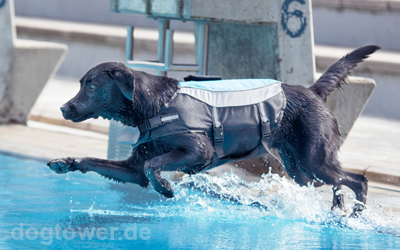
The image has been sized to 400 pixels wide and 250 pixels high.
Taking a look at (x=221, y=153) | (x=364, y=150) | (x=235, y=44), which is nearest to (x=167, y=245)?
(x=221, y=153)

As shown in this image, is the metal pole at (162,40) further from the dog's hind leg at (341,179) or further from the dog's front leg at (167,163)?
the dog's hind leg at (341,179)

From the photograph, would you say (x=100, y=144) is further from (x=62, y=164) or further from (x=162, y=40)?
(x=62, y=164)

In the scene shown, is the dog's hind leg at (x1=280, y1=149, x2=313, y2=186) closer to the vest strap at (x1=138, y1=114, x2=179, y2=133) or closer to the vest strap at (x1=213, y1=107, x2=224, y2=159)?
the vest strap at (x1=213, y1=107, x2=224, y2=159)

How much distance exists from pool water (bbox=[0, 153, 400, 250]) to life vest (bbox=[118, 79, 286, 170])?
1.78ft

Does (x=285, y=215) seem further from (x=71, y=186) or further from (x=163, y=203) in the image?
(x=71, y=186)

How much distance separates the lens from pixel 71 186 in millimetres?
5391

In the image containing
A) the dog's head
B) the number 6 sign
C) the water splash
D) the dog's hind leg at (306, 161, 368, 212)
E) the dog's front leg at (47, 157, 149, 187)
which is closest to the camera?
the dog's head

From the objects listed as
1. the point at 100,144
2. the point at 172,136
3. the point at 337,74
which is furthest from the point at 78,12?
the point at 172,136

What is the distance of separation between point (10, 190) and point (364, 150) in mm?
3930

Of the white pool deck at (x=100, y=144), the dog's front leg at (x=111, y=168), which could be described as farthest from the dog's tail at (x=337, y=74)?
the dog's front leg at (x=111, y=168)

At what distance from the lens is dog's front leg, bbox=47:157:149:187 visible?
13.3 feet

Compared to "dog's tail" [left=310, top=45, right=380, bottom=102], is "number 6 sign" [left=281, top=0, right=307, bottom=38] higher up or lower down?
higher up

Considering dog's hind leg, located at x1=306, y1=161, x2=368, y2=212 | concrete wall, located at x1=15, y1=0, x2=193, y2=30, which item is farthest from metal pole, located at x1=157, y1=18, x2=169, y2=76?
concrete wall, located at x1=15, y1=0, x2=193, y2=30

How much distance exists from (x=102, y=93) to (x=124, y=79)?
0.18 m
